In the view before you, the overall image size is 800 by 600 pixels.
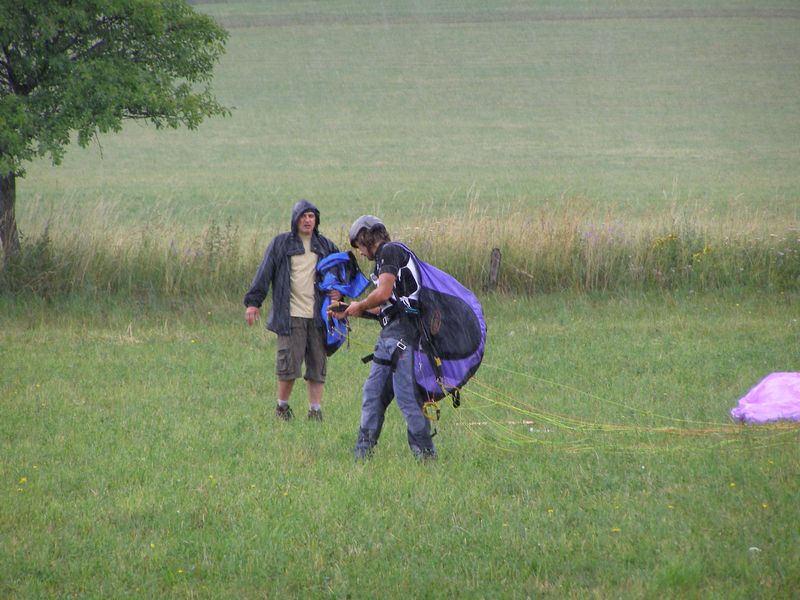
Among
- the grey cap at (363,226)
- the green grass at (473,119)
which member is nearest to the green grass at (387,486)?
the grey cap at (363,226)

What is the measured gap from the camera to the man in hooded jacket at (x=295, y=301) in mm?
8570

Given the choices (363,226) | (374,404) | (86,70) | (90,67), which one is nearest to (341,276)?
(363,226)

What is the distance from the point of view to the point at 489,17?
70188 millimetres

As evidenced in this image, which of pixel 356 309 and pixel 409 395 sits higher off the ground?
pixel 356 309

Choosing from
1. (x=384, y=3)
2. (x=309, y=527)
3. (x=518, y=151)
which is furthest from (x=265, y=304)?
(x=384, y=3)

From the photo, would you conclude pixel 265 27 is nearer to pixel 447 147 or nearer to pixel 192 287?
pixel 447 147

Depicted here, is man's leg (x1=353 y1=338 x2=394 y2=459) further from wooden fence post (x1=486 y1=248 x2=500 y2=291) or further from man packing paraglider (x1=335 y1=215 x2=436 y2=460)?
wooden fence post (x1=486 y1=248 x2=500 y2=291)

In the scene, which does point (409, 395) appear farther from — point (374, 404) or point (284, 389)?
point (284, 389)

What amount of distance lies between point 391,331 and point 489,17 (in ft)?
218

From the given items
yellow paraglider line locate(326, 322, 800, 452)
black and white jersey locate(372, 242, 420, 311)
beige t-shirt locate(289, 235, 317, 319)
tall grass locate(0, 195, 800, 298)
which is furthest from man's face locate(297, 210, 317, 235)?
tall grass locate(0, 195, 800, 298)

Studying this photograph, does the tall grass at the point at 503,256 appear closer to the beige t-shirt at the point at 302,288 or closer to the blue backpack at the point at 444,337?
the beige t-shirt at the point at 302,288

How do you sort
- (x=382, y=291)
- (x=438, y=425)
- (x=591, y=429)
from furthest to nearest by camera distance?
(x=438, y=425) → (x=591, y=429) → (x=382, y=291)

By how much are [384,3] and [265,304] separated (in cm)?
6421

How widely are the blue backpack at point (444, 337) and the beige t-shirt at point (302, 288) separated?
1918mm
